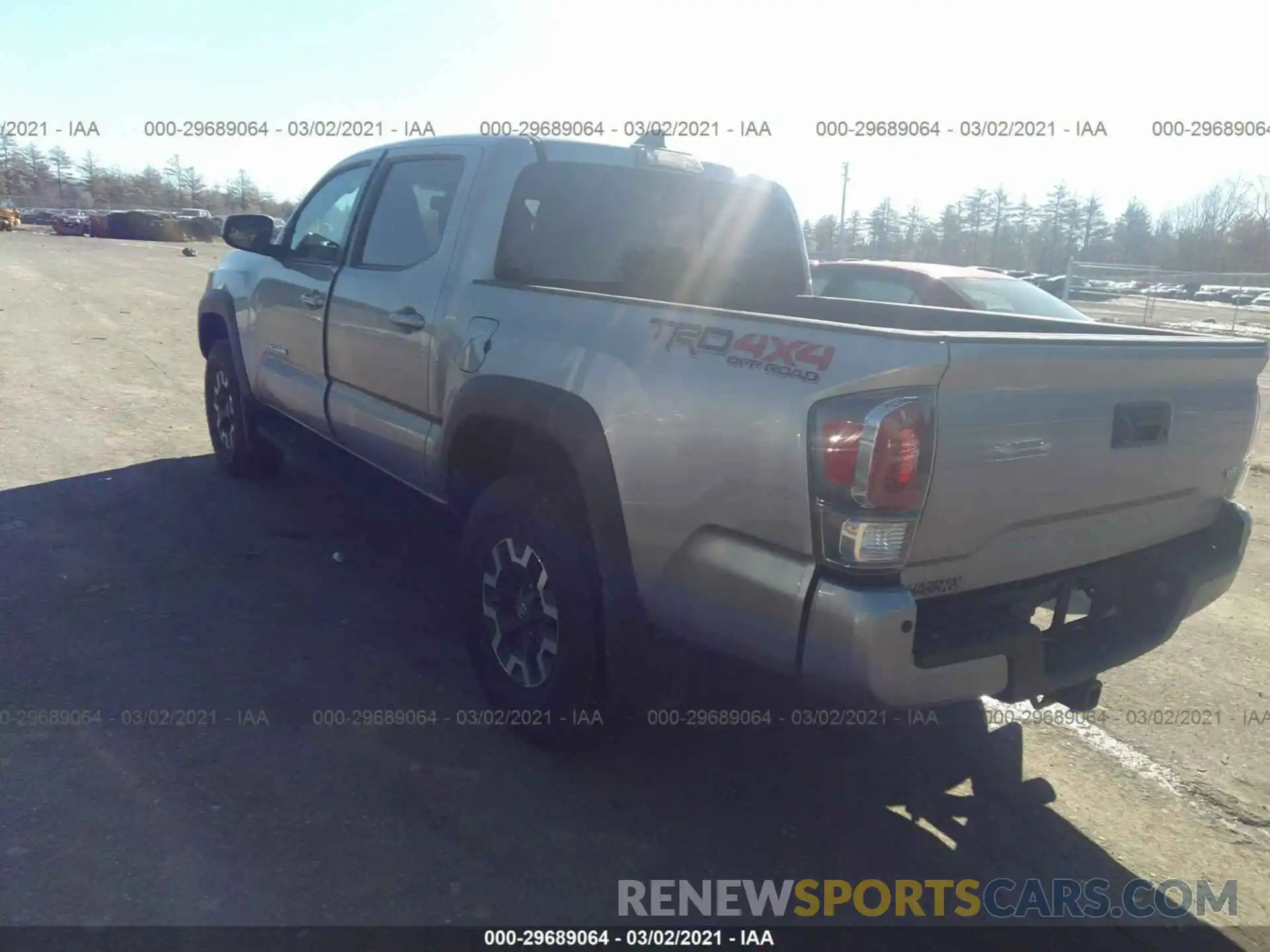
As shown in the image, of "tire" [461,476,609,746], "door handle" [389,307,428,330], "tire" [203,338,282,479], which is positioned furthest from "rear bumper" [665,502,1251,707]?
"tire" [203,338,282,479]

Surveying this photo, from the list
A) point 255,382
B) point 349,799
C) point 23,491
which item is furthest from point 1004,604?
point 23,491

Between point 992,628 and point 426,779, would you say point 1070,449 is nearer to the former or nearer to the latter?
point 992,628

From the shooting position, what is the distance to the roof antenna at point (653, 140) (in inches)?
172

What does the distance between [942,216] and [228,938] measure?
46.3m

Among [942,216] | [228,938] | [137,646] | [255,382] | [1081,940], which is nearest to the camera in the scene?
[228,938]

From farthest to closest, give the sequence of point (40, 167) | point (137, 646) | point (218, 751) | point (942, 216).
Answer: point (40, 167), point (942, 216), point (137, 646), point (218, 751)

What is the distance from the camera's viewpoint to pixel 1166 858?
3.00 metres

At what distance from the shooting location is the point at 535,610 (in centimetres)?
334

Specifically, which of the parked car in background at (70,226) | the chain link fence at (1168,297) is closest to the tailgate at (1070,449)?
the chain link fence at (1168,297)

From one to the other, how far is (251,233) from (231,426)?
4.91 ft

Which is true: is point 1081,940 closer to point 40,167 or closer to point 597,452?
point 597,452

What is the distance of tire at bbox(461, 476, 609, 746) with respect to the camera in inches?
122

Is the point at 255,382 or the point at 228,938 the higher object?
the point at 255,382

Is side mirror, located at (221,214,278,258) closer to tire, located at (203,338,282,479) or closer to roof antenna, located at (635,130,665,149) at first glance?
tire, located at (203,338,282,479)
